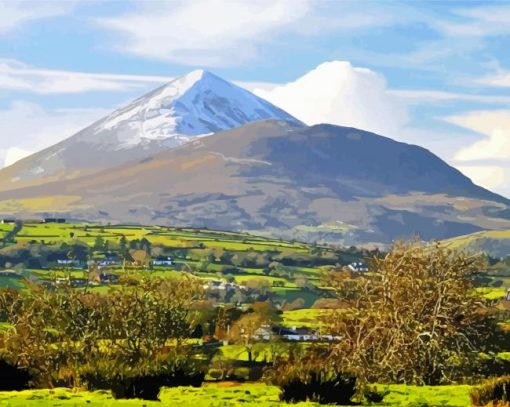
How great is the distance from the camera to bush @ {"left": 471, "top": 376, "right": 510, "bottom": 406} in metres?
34.5

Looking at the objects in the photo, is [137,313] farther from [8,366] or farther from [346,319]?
[8,366]

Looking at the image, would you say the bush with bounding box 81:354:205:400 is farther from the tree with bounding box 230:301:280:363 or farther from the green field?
the tree with bounding box 230:301:280:363

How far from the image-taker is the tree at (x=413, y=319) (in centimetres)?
5244

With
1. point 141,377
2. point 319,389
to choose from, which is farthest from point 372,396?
point 141,377

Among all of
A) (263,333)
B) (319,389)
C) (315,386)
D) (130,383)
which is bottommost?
(263,333)

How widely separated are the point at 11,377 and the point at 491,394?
22100 mm

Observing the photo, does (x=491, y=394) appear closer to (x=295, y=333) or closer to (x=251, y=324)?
(x=251, y=324)

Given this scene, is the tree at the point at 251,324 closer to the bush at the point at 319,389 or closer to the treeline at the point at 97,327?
the treeline at the point at 97,327

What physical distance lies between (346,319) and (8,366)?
68.5ft

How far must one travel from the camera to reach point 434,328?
51.9 m

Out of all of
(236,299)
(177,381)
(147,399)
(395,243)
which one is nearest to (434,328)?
(395,243)

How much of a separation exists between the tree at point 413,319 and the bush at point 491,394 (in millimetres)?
15404

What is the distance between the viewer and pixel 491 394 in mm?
34562

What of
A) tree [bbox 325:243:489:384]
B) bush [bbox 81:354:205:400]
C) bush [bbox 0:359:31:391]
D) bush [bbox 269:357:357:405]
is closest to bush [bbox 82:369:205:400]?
bush [bbox 81:354:205:400]
